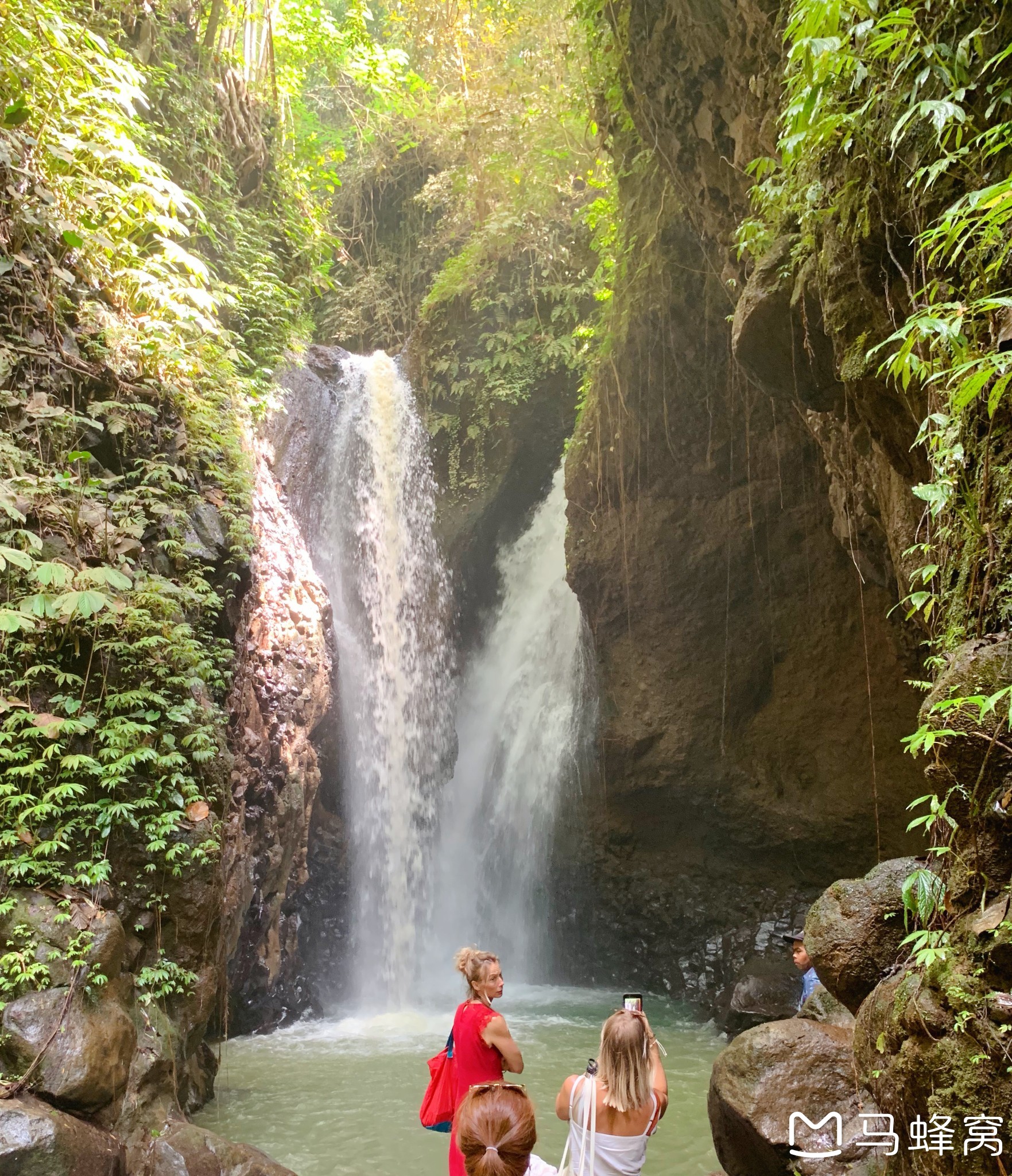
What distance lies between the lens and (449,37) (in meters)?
14.1

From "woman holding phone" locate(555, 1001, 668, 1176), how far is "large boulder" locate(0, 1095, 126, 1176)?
8.92 ft

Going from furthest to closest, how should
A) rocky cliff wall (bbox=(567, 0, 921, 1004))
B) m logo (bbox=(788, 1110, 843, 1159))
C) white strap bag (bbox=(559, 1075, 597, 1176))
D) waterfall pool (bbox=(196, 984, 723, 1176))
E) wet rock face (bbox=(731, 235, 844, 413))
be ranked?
rocky cliff wall (bbox=(567, 0, 921, 1004)), waterfall pool (bbox=(196, 984, 723, 1176)), wet rock face (bbox=(731, 235, 844, 413)), m logo (bbox=(788, 1110, 843, 1159)), white strap bag (bbox=(559, 1075, 597, 1176))

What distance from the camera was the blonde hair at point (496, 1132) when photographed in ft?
6.79

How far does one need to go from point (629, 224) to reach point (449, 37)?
687cm

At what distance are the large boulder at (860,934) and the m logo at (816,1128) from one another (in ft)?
2.41

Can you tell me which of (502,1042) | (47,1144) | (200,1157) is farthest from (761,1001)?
(47,1144)

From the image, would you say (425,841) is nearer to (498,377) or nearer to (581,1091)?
(498,377)

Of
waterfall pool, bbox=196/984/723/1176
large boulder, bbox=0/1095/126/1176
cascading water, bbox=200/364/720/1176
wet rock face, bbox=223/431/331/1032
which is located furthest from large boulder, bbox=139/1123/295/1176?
cascading water, bbox=200/364/720/1176

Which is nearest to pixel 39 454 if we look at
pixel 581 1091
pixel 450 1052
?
pixel 450 1052

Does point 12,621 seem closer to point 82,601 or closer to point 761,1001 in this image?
point 82,601

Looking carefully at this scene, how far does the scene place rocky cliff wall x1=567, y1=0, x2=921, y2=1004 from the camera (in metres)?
7.62

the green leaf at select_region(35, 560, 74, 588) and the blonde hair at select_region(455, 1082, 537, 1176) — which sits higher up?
the green leaf at select_region(35, 560, 74, 588)

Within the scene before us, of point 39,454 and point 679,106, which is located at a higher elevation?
point 679,106

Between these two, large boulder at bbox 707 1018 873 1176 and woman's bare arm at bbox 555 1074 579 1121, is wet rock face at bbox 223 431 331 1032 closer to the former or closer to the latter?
large boulder at bbox 707 1018 873 1176
